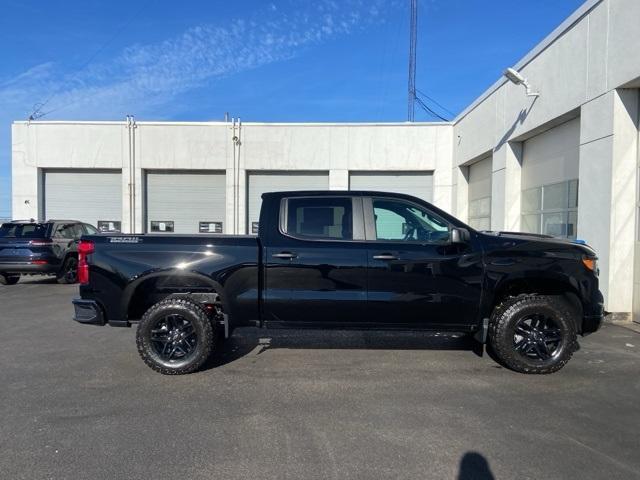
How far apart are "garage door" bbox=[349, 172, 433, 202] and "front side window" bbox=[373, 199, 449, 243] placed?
41.4 ft

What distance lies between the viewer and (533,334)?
5344 millimetres

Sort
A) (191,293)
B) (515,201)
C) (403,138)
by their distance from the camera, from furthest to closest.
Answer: (403,138)
(515,201)
(191,293)

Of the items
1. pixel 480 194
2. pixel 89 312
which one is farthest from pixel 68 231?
pixel 480 194

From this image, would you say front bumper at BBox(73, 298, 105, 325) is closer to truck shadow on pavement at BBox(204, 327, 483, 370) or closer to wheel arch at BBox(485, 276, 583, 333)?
truck shadow on pavement at BBox(204, 327, 483, 370)

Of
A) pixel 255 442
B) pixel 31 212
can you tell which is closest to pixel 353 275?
pixel 255 442

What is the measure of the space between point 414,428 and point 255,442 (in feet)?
4.26

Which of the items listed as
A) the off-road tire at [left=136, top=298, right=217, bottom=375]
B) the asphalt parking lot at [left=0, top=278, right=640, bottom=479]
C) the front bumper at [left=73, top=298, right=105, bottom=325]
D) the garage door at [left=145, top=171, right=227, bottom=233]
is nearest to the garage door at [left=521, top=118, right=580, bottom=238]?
the asphalt parking lot at [left=0, top=278, right=640, bottom=479]

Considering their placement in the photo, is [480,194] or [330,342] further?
[480,194]

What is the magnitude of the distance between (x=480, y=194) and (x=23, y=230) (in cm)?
1320

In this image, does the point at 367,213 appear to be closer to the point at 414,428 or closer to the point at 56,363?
the point at 414,428

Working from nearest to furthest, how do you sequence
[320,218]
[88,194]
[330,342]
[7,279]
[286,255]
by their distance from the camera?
[286,255] < [320,218] < [330,342] < [7,279] < [88,194]

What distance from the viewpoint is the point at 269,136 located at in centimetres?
1786

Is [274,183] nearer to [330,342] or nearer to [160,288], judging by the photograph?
[330,342]

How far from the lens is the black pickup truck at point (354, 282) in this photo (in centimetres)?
527
